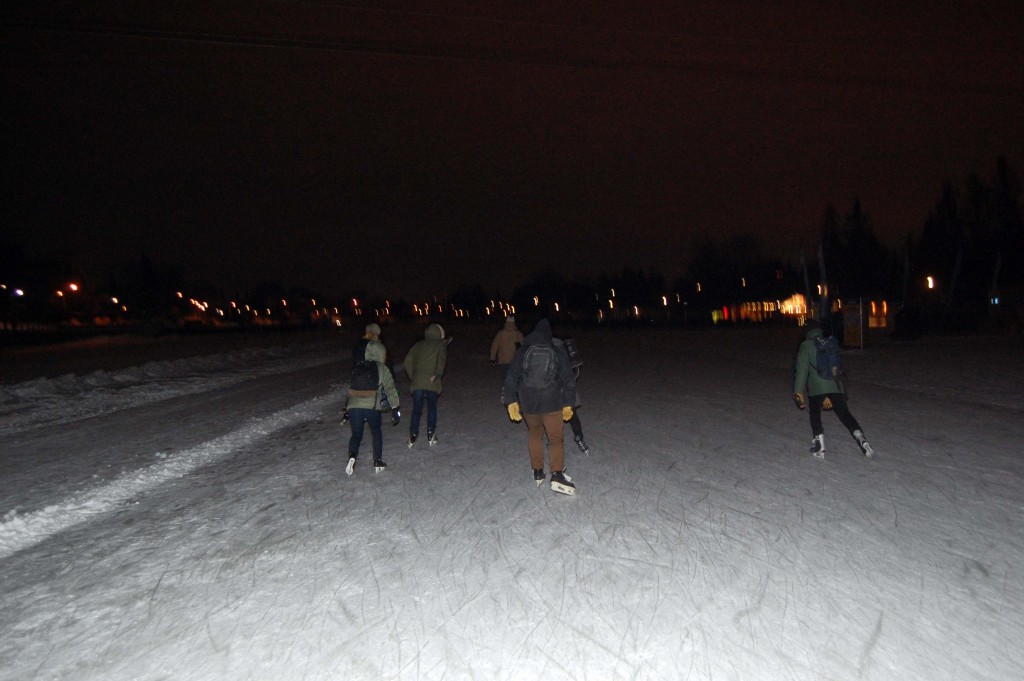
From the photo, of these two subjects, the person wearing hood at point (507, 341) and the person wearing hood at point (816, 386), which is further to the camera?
the person wearing hood at point (507, 341)

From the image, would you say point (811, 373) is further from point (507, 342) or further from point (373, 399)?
point (373, 399)

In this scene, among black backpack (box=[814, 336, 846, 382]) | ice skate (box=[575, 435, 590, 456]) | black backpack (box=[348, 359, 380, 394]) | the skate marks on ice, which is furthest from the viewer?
ice skate (box=[575, 435, 590, 456])

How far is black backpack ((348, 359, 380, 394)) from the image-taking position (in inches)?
→ 303

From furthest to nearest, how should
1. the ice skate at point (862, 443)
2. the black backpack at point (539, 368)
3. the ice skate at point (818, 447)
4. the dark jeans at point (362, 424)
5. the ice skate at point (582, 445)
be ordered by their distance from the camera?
1. the ice skate at point (582, 445)
2. the ice skate at point (818, 447)
3. the ice skate at point (862, 443)
4. the dark jeans at point (362, 424)
5. the black backpack at point (539, 368)

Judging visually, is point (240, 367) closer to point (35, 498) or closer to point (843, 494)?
point (35, 498)

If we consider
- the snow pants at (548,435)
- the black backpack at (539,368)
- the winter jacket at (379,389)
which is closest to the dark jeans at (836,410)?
the snow pants at (548,435)

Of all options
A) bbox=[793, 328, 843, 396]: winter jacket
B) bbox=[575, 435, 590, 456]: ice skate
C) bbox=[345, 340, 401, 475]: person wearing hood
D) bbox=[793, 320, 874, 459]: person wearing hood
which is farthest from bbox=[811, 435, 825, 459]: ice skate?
bbox=[345, 340, 401, 475]: person wearing hood

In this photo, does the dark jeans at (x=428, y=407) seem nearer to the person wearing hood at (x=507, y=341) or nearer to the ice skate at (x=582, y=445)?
the ice skate at (x=582, y=445)

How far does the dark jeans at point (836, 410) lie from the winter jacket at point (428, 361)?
4.64 metres

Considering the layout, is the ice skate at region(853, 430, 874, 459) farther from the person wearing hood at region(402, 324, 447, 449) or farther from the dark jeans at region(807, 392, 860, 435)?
the person wearing hood at region(402, 324, 447, 449)

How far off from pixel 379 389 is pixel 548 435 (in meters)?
2.08

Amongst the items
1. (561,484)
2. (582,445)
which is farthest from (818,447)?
(561,484)

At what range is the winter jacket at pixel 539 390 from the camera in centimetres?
673

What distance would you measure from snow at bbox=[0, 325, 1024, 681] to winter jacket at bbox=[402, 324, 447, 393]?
0.98 metres
